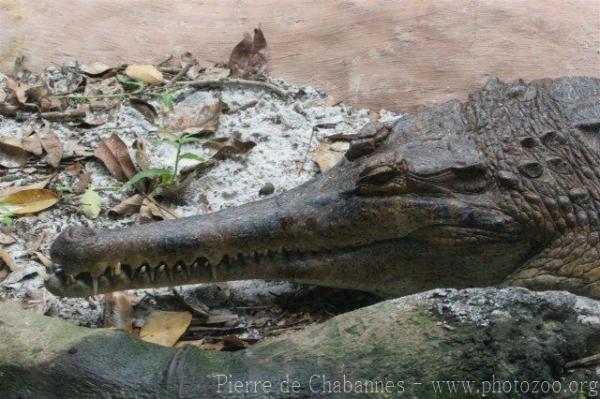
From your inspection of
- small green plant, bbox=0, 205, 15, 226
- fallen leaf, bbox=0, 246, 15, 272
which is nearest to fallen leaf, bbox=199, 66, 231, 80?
small green plant, bbox=0, 205, 15, 226

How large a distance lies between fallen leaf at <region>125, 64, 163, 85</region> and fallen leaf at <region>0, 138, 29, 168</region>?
2.73ft

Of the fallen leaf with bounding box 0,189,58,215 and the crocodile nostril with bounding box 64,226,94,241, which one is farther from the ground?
the crocodile nostril with bounding box 64,226,94,241

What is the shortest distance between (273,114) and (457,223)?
5.25ft

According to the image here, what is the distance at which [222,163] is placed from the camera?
165 inches

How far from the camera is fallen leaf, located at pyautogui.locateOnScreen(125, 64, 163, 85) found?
4.66m

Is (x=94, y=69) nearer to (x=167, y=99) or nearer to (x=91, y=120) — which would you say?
(x=91, y=120)

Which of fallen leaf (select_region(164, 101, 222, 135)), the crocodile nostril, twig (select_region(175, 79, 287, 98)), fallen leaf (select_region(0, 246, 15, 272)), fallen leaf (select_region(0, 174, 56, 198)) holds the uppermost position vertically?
the crocodile nostril

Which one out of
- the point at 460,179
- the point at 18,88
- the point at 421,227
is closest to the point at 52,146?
the point at 18,88

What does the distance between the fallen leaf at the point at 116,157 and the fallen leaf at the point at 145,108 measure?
0.31 meters

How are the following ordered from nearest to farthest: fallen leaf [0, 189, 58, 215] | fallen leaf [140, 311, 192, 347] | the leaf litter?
fallen leaf [140, 311, 192, 347]
the leaf litter
fallen leaf [0, 189, 58, 215]

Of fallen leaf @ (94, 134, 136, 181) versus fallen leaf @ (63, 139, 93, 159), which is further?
fallen leaf @ (63, 139, 93, 159)

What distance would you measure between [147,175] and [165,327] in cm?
89

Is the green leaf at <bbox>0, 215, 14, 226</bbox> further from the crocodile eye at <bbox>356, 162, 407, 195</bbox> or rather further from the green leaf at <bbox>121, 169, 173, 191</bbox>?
the crocodile eye at <bbox>356, 162, 407, 195</bbox>

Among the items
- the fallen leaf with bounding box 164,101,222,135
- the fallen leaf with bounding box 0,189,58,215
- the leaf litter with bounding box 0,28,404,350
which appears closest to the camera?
the leaf litter with bounding box 0,28,404,350
